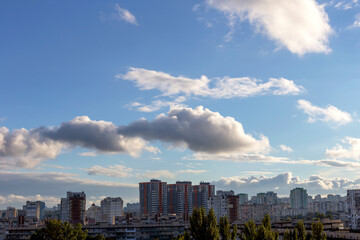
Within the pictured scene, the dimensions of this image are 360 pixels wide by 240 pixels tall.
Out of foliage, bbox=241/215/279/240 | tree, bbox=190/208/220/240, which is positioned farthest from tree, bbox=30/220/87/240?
foliage, bbox=241/215/279/240

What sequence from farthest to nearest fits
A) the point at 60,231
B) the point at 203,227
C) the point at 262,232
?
the point at 60,231 < the point at 203,227 < the point at 262,232

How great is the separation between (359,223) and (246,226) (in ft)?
450

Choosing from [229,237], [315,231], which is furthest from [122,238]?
[315,231]

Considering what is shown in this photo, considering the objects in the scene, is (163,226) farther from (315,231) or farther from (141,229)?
(315,231)

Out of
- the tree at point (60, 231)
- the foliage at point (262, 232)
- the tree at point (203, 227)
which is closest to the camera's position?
the foliage at point (262, 232)

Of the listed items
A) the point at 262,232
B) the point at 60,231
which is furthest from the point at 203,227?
the point at 60,231

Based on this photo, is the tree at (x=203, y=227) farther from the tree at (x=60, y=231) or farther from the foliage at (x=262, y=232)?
the tree at (x=60, y=231)

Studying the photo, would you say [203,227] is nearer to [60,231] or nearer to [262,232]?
[262,232]

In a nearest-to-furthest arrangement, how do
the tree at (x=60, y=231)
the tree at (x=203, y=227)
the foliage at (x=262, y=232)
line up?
the foliage at (x=262, y=232)
the tree at (x=203, y=227)
the tree at (x=60, y=231)

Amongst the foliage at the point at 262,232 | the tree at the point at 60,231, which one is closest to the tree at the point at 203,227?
the foliage at the point at 262,232

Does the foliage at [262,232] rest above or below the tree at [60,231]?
above

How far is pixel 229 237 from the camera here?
8062 centimetres

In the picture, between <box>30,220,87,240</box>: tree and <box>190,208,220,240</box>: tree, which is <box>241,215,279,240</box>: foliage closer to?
<box>190,208,220,240</box>: tree

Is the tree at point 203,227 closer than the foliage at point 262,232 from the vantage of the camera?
No
